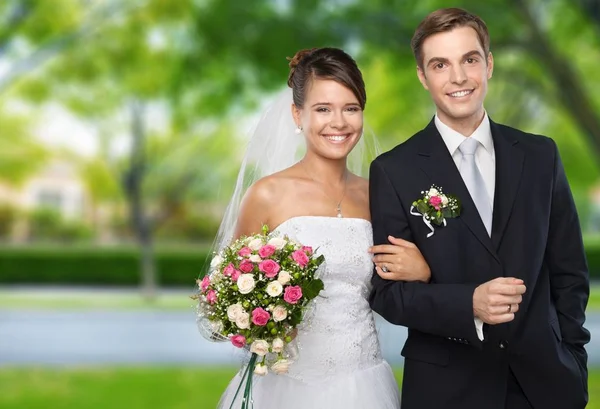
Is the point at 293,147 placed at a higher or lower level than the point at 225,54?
lower

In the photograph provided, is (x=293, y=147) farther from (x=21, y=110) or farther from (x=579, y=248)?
(x=21, y=110)

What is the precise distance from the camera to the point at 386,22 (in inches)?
450

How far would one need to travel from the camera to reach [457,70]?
3.18m

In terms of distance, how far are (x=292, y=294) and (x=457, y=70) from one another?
3.33 ft

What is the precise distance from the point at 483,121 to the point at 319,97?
2.50 ft

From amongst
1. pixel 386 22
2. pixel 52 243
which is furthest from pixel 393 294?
pixel 52 243

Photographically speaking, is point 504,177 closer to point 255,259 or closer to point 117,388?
point 255,259

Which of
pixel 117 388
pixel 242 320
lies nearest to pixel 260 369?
pixel 242 320

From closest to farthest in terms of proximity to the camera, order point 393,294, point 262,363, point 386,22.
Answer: point 393,294 < point 262,363 < point 386,22

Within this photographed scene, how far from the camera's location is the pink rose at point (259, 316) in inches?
129

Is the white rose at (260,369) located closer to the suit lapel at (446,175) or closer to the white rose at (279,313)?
the white rose at (279,313)

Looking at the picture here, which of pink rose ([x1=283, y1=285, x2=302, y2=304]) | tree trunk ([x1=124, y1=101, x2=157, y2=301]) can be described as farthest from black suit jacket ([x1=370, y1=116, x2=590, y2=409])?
tree trunk ([x1=124, y1=101, x2=157, y2=301])

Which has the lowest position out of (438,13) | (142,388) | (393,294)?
(142,388)

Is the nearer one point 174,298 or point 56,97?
point 56,97
